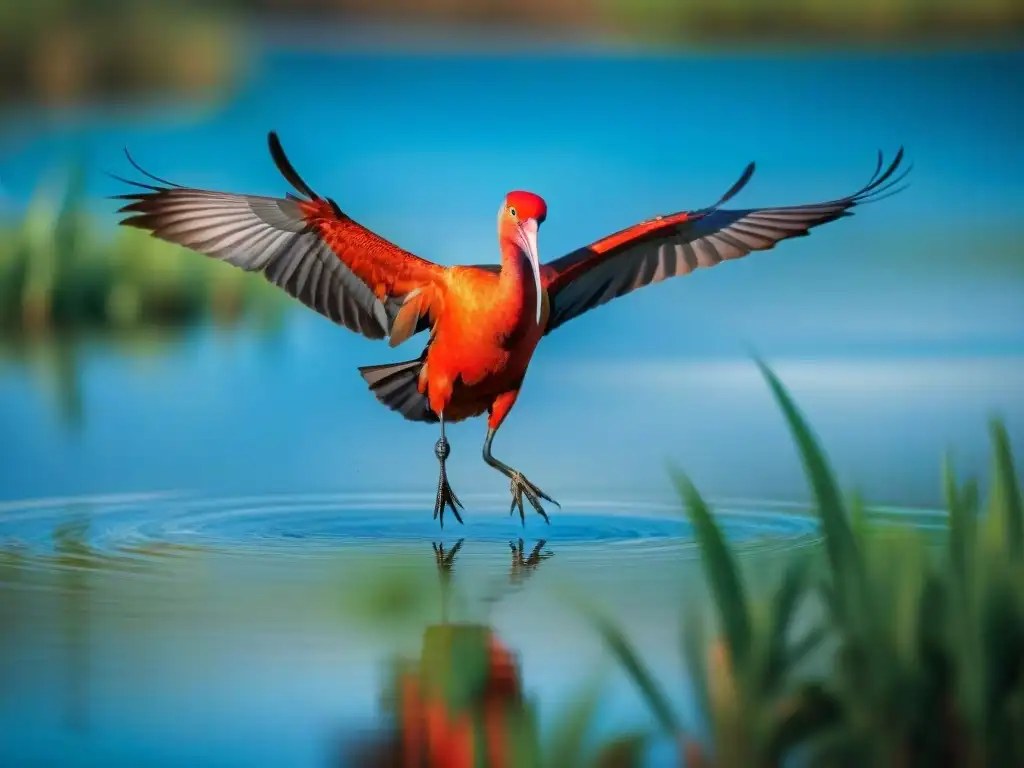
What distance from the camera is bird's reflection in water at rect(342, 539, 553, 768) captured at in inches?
110

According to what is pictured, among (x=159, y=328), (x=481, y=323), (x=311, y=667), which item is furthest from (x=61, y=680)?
(x=159, y=328)

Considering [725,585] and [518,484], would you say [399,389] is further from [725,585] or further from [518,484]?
[725,585]

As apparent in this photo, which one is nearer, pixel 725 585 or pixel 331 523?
pixel 725 585

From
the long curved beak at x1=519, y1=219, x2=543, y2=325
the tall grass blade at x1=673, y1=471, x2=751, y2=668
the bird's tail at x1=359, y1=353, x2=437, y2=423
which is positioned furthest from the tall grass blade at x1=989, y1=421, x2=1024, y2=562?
the bird's tail at x1=359, y1=353, x2=437, y2=423

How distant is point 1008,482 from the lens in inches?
121

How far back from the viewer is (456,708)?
309 cm

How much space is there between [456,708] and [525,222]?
242 centimetres

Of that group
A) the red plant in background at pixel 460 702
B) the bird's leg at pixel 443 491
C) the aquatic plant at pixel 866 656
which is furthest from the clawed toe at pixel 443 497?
the aquatic plant at pixel 866 656

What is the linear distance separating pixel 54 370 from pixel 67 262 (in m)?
1.28

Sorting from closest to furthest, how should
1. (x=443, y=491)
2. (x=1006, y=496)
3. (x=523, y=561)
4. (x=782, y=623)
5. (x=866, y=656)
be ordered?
(x=866, y=656), (x=782, y=623), (x=1006, y=496), (x=523, y=561), (x=443, y=491)

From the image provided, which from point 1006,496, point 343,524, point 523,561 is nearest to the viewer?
point 1006,496

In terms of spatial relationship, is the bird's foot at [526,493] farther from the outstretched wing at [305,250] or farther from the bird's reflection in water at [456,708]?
the bird's reflection in water at [456,708]

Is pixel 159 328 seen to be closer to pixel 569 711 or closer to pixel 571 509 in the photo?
pixel 571 509

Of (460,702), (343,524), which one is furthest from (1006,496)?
(343,524)
